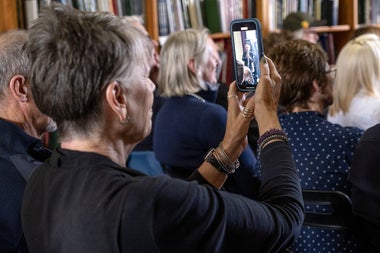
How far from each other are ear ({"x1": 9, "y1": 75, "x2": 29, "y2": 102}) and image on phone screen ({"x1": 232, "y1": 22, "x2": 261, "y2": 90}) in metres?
0.55

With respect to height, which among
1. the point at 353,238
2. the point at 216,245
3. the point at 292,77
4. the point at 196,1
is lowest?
the point at 353,238

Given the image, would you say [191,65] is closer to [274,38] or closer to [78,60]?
[274,38]

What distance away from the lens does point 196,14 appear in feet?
10.6

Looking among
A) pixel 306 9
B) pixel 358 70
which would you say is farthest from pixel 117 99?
pixel 306 9

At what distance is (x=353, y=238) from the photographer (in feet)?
5.70

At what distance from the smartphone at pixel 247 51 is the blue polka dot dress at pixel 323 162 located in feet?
2.07

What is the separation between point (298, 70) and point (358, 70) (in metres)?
0.55

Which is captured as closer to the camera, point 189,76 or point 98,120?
point 98,120

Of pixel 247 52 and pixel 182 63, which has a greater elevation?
pixel 247 52

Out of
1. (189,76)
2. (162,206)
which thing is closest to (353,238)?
(189,76)

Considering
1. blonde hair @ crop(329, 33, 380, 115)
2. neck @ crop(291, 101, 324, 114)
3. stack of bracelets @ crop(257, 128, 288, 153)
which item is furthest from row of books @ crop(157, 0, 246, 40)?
stack of bracelets @ crop(257, 128, 288, 153)

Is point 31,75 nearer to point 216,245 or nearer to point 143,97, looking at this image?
point 143,97

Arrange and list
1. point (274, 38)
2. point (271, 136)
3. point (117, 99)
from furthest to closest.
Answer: point (274, 38) < point (271, 136) < point (117, 99)

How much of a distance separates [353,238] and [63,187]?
117 cm
